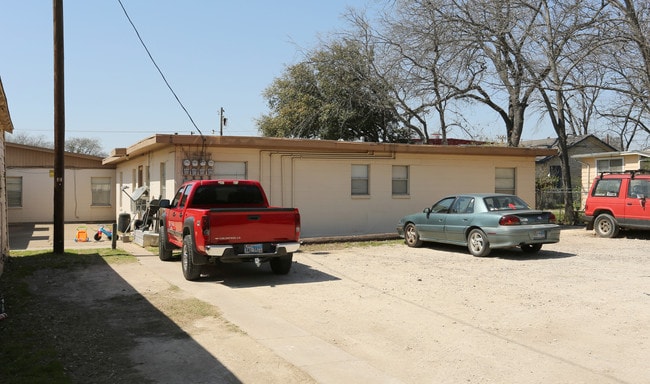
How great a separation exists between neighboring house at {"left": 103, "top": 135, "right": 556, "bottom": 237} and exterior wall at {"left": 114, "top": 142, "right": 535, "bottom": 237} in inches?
1.2

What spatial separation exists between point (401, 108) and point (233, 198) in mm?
20953

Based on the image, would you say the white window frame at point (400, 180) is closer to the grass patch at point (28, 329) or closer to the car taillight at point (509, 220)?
the car taillight at point (509, 220)

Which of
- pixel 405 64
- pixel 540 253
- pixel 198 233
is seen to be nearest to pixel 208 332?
pixel 198 233

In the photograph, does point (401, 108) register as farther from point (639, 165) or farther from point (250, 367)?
point (250, 367)

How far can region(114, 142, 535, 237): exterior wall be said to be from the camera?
16703 millimetres

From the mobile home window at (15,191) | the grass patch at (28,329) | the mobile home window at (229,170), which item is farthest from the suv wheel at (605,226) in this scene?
the mobile home window at (15,191)

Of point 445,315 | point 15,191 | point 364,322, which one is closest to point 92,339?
point 364,322

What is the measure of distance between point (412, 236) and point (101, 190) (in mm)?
20236

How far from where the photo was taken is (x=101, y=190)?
2947cm

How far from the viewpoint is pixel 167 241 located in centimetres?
1254

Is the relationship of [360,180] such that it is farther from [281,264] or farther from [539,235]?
[281,264]

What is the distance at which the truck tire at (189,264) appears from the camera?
32.7 ft

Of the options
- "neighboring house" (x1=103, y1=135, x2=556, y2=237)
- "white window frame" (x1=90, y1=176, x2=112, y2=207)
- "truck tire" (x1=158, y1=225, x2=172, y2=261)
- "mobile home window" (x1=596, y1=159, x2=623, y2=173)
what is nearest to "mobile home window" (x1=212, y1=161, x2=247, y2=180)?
"neighboring house" (x1=103, y1=135, x2=556, y2=237)

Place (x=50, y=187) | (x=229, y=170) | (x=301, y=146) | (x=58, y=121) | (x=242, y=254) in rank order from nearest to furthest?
(x=242, y=254), (x=58, y=121), (x=229, y=170), (x=301, y=146), (x=50, y=187)
